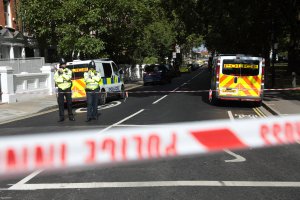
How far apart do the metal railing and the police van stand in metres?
6.45

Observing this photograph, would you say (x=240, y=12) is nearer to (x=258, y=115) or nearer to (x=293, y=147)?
(x=258, y=115)

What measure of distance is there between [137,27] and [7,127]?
73.5 ft

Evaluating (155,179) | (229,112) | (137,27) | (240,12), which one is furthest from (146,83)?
(155,179)

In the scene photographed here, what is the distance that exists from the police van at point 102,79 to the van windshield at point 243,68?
203 inches

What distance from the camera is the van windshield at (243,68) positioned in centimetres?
1688

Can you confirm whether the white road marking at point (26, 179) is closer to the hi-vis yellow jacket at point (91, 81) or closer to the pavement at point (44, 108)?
the hi-vis yellow jacket at point (91, 81)

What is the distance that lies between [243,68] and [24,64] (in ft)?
43.6

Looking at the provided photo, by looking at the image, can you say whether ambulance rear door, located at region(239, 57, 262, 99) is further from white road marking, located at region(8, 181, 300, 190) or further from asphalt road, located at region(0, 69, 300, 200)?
white road marking, located at region(8, 181, 300, 190)

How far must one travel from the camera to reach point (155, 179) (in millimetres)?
6363

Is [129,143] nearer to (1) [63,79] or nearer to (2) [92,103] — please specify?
(2) [92,103]

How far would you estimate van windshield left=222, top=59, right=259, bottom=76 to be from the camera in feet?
55.4

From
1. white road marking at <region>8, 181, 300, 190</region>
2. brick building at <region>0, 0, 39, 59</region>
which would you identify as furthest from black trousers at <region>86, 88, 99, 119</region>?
brick building at <region>0, 0, 39, 59</region>

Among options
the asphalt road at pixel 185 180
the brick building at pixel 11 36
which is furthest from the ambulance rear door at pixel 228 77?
the brick building at pixel 11 36

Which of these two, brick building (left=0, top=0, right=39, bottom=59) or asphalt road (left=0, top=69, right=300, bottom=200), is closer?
asphalt road (left=0, top=69, right=300, bottom=200)
